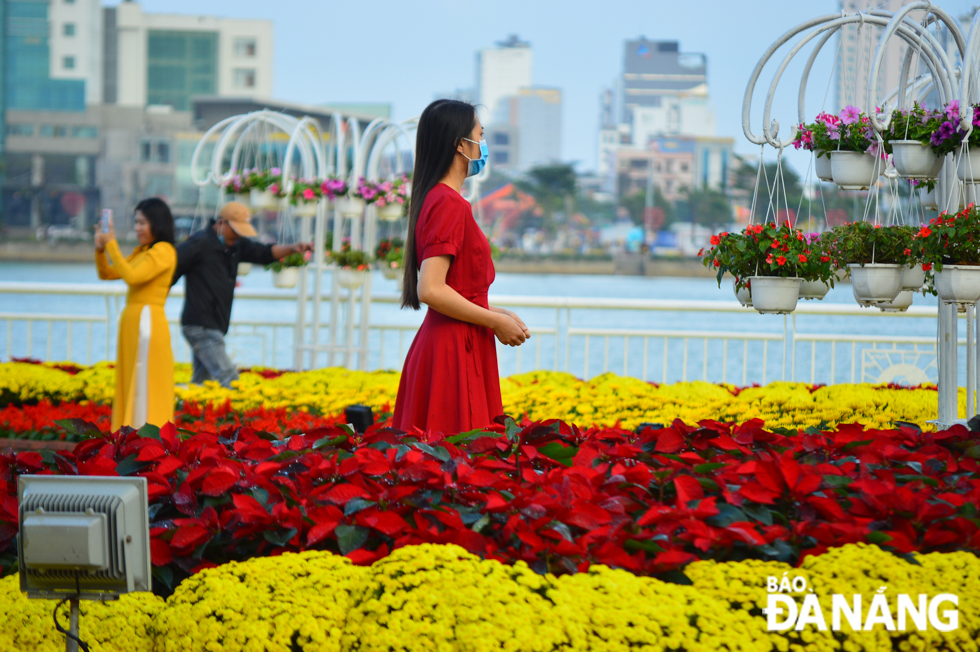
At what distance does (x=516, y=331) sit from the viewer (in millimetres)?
2539

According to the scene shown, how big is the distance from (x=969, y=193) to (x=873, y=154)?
513mm

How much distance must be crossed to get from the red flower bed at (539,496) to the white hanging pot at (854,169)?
1233 mm

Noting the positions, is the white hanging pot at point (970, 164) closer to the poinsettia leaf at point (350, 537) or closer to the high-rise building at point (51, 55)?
the poinsettia leaf at point (350, 537)

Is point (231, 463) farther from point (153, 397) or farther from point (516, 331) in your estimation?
point (153, 397)

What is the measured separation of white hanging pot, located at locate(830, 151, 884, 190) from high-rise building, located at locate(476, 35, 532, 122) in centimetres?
5261

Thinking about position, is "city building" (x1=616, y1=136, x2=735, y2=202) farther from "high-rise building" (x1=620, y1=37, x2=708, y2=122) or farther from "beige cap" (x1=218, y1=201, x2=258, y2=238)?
"beige cap" (x1=218, y1=201, x2=258, y2=238)

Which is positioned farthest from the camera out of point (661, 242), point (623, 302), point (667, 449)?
point (661, 242)

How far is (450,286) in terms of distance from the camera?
259 cm

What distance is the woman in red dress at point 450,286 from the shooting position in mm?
2521

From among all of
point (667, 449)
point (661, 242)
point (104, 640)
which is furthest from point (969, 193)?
point (661, 242)

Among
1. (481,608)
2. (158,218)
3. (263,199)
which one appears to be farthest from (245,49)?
(481,608)

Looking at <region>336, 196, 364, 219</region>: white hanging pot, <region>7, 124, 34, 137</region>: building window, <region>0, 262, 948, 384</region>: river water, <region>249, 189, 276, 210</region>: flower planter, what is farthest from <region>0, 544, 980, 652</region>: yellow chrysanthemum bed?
<region>7, 124, 34, 137</region>: building window

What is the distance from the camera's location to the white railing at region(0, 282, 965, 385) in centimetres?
657

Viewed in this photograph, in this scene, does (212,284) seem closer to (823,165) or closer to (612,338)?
(823,165)
